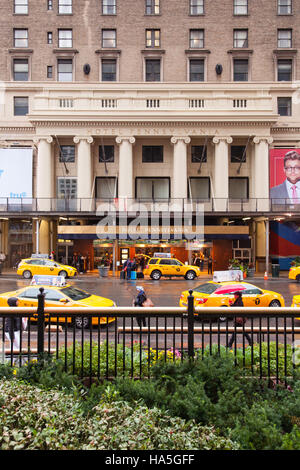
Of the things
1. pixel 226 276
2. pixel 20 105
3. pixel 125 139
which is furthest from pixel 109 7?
pixel 226 276

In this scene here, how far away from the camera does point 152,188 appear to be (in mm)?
35250

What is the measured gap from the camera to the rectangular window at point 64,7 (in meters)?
36.8

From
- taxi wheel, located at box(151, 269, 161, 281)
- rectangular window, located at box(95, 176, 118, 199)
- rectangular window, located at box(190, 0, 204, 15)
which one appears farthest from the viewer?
rectangular window, located at box(190, 0, 204, 15)

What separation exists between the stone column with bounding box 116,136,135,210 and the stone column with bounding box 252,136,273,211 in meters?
12.4

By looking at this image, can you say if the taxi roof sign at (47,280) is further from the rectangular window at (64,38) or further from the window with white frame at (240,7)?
the window with white frame at (240,7)

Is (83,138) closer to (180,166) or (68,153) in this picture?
(68,153)

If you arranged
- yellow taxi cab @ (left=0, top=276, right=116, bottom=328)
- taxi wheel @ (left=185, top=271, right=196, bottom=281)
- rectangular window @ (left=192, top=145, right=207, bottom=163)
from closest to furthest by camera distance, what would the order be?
yellow taxi cab @ (left=0, top=276, right=116, bottom=328)
taxi wheel @ (left=185, top=271, right=196, bottom=281)
rectangular window @ (left=192, top=145, right=207, bottom=163)

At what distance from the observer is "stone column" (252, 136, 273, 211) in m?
33.1

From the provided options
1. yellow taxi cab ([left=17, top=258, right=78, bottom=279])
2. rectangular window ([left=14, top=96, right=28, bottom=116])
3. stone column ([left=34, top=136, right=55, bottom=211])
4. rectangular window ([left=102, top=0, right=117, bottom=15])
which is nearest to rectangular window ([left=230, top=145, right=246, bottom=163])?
stone column ([left=34, top=136, right=55, bottom=211])

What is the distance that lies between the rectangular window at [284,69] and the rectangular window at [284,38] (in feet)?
5.93

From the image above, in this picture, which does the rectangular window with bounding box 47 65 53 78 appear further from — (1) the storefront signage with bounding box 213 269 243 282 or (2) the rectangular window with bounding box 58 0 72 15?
(1) the storefront signage with bounding box 213 269 243 282

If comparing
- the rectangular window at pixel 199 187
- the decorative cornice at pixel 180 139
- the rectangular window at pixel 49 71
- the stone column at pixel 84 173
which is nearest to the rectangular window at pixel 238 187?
the rectangular window at pixel 199 187
